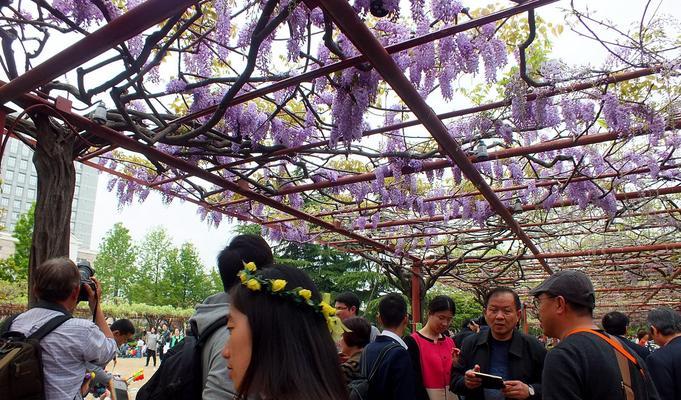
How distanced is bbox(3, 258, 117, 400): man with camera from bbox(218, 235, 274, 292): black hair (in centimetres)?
81

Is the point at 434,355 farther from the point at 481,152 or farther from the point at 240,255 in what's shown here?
the point at 240,255

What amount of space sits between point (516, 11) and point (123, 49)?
195 centimetres

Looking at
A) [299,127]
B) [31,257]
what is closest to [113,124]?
[31,257]

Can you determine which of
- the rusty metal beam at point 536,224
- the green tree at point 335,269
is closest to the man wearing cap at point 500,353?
the rusty metal beam at point 536,224

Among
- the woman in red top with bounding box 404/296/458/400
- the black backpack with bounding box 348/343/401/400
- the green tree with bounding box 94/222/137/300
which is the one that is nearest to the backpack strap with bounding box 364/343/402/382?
the black backpack with bounding box 348/343/401/400

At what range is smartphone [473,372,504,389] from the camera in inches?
104

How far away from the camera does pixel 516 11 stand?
220cm

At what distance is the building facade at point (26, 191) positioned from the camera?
7925 centimetres

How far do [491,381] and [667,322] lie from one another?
67.6 inches

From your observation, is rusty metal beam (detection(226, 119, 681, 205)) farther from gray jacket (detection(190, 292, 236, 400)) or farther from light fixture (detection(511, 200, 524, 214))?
gray jacket (detection(190, 292, 236, 400))

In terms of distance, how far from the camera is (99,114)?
9.91ft

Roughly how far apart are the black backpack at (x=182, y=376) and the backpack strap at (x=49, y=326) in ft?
1.96

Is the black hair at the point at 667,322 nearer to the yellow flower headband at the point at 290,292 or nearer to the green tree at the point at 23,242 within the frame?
the yellow flower headband at the point at 290,292

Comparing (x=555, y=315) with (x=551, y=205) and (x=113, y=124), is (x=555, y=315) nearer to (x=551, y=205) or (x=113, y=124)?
(x=113, y=124)
